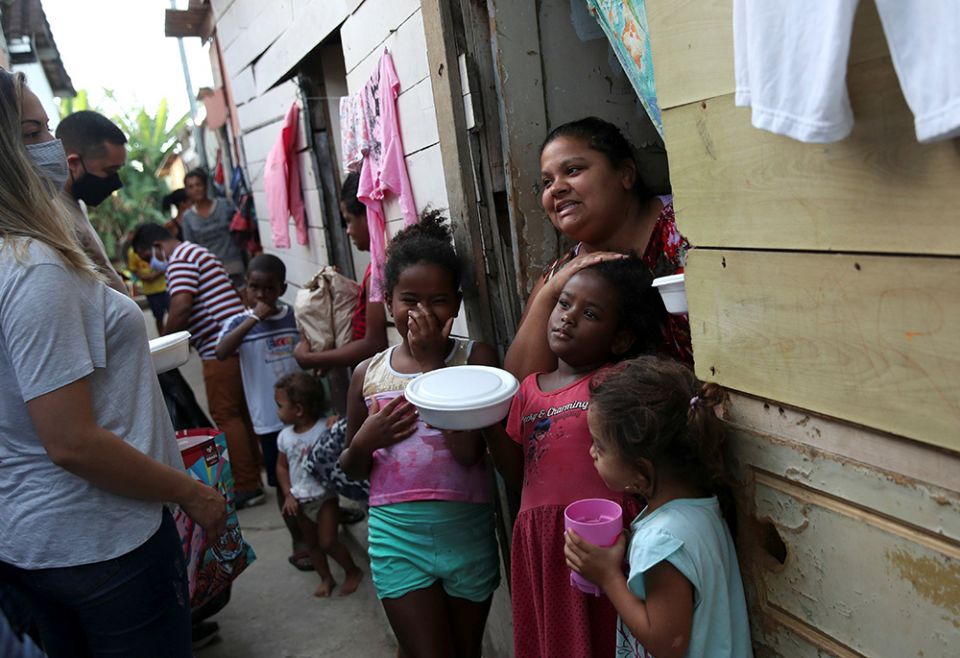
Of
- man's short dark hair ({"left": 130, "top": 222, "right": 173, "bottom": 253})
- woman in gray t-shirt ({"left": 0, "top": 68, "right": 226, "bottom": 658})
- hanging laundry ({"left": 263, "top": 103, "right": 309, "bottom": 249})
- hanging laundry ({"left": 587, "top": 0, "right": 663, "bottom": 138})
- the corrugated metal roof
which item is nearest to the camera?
woman in gray t-shirt ({"left": 0, "top": 68, "right": 226, "bottom": 658})

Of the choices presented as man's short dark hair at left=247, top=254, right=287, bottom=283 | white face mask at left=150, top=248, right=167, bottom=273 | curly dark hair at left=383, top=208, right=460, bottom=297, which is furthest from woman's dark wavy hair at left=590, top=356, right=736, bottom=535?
white face mask at left=150, top=248, right=167, bottom=273

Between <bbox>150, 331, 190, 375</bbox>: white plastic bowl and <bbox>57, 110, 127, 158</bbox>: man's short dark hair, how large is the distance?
1.09 meters

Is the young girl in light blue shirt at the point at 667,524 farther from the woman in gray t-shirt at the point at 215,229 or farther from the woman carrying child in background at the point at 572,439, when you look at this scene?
the woman in gray t-shirt at the point at 215,229

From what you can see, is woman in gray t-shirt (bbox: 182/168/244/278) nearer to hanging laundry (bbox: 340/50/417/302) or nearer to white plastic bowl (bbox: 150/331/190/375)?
hanging laundry (bbox: 340/50/417/302)

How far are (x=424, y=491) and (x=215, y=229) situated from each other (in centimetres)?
610

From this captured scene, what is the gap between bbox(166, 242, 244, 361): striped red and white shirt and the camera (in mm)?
5000

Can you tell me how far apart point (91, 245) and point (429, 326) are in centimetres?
175

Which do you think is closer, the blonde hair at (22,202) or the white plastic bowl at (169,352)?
the blonde hair at (22,202)

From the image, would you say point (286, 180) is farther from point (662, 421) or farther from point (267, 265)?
point (662, 421)

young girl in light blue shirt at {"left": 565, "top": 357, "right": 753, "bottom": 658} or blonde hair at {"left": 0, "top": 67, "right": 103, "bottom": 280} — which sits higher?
blonde hair at {"left": 0, "top": 67, "right": 103, "bottom": 280}

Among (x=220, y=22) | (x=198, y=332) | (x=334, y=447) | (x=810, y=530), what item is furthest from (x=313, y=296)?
(x=220, y=22)

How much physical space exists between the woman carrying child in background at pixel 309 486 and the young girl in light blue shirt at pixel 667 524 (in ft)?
8.76

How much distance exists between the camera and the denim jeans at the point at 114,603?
5.97 ft

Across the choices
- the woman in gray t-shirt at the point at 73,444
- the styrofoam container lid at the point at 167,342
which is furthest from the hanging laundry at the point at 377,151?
the woman in gray t-shirt at the point at 73,444
